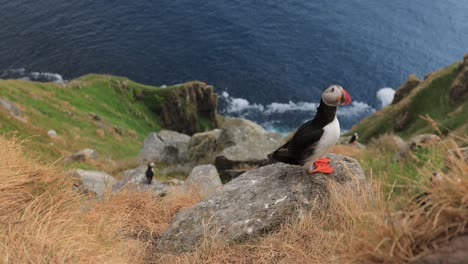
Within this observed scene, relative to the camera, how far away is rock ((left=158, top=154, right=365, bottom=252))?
7.66 meters

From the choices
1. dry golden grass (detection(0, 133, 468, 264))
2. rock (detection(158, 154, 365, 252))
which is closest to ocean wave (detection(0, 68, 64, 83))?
dry golden grass (detection(0, 133, 468, 264))

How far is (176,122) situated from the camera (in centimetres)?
8112

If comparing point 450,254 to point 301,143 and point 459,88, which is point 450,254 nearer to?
point 301,143

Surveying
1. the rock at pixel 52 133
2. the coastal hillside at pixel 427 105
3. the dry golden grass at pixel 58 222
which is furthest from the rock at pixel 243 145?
the coastal hillside at pixel 427 105

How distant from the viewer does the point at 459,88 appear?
44.9 metres

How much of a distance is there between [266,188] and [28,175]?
185 inches

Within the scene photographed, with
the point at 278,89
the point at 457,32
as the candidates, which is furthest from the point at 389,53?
the point at 278,89

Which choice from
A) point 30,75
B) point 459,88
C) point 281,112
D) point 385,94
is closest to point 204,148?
point 459,88

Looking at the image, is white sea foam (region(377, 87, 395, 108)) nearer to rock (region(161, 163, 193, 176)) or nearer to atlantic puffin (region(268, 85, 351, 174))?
rock (region(161, 163, 193, 176))

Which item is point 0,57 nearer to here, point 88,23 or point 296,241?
point 88,23

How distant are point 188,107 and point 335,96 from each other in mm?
74577

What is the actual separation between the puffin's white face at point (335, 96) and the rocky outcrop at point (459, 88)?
42.6 metres

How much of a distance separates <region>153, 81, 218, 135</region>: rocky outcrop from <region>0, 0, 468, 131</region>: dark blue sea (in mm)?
8750

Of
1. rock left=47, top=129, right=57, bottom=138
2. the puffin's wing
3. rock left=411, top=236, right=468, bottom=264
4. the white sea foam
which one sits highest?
rock left=411, top=236, right=468, bottom=264
